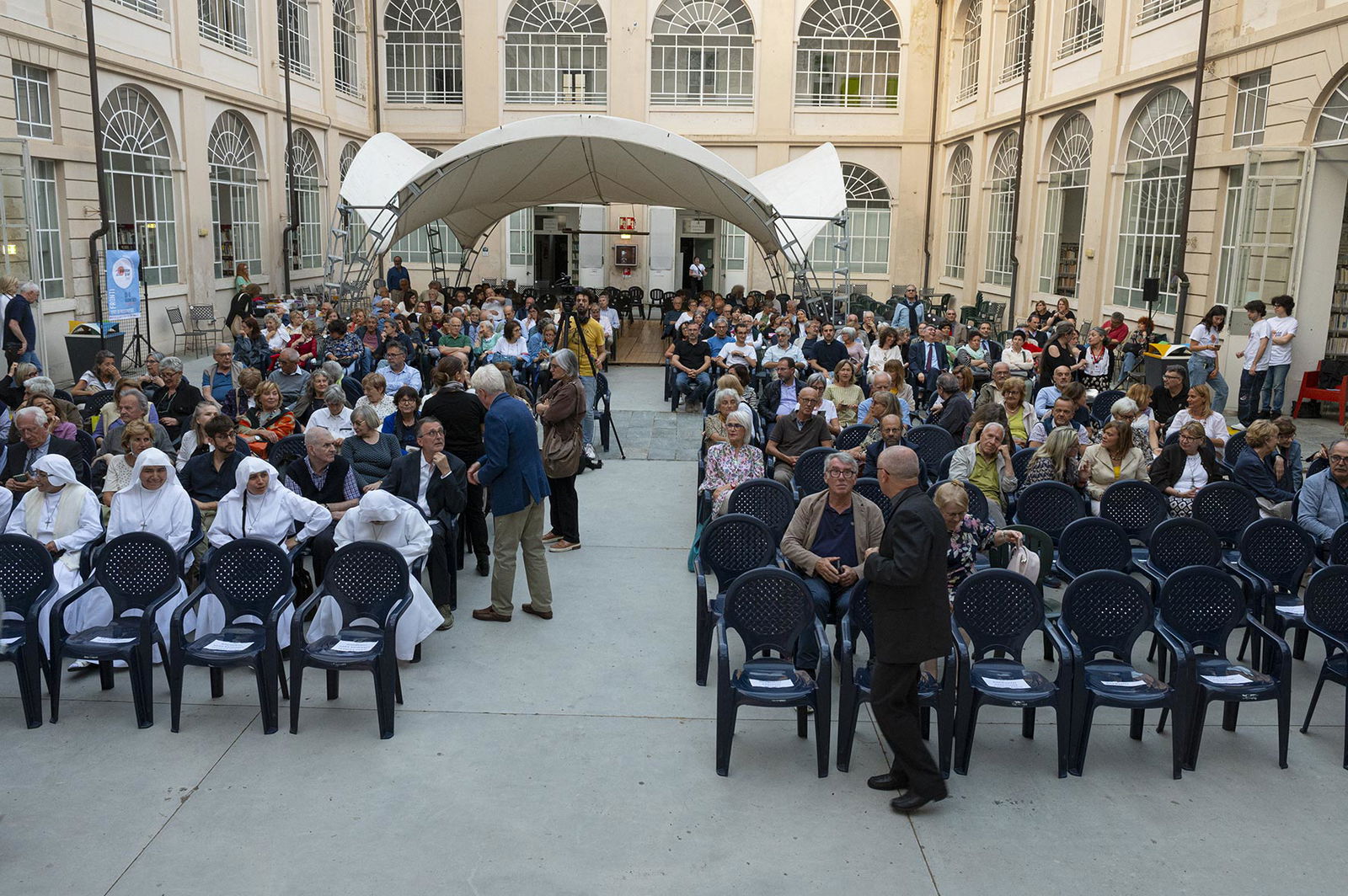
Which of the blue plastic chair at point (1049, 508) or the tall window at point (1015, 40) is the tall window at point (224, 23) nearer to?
the tall window at point (1015, 40)

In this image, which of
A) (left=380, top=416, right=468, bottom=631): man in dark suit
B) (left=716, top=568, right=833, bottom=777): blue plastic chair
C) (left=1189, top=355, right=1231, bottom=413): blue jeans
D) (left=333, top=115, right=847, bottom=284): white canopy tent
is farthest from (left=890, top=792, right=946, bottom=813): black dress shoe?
(left=333, top=115, right=847, bottom=284): white canopy tent

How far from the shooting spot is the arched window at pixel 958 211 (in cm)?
2753

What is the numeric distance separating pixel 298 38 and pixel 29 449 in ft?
65.6

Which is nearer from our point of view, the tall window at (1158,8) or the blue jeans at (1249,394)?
the blue jeans at (1249,394)

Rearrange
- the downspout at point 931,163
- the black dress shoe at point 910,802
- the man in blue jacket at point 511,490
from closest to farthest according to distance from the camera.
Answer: the black dress shoe at point 910,802
the man in blue jacket at point 511,490
the downspout at point 931,163

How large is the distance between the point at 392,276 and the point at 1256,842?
22.7 metres

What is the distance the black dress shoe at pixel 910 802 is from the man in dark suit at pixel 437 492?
3.34 meters

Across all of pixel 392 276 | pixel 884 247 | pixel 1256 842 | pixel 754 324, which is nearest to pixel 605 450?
pixel 754 324

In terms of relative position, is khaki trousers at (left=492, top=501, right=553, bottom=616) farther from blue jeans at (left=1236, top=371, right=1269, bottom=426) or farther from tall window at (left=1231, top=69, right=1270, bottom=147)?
tall window at (left=1231, top=69, right=1270, bottom=147)

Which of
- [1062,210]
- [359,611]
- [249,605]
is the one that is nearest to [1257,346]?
[1062,210]

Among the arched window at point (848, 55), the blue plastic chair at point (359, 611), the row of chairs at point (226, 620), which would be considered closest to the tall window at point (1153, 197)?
the arched window at point (848, 55)

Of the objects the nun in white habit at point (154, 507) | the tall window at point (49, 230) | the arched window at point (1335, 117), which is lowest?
the nun in white habit at point (154, 507)

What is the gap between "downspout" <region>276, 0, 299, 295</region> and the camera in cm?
2241

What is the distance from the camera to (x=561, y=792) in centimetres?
488
